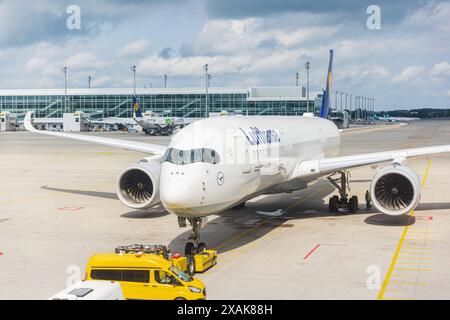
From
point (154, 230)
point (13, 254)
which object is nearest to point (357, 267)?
point (154, 230)

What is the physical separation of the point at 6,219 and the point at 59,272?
11.5 m

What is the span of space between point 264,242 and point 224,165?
176 inches

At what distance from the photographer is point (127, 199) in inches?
1150

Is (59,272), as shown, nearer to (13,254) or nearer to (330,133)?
(13,254)

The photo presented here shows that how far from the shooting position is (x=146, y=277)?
1731cm

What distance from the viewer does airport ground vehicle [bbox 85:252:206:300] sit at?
16844 mm

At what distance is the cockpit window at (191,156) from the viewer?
21.0 metres

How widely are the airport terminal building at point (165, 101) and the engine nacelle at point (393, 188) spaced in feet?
492

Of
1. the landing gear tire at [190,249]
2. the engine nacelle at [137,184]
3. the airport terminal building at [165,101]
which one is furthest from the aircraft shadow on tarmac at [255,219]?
the airport terminal building at [165,101]

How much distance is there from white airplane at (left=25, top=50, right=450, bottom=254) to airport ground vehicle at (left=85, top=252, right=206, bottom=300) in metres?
2.91

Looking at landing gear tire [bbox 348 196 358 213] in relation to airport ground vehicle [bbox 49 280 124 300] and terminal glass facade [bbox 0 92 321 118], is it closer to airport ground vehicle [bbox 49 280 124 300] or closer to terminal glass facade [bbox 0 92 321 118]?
airport ground vehicle [bbox 49 280 124 300]

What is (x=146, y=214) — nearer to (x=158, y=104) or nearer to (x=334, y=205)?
(x=334, y=205)

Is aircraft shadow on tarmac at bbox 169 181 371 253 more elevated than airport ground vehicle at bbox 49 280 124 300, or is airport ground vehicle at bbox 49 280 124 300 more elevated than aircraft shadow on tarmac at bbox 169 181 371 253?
airport ground vehicle at bbox 49 280 124 300

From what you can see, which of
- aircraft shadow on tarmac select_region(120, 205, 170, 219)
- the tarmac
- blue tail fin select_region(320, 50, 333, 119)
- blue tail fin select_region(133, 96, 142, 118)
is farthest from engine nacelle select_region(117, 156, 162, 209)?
blue tail fin select_region(133, 96, 142, 118)
